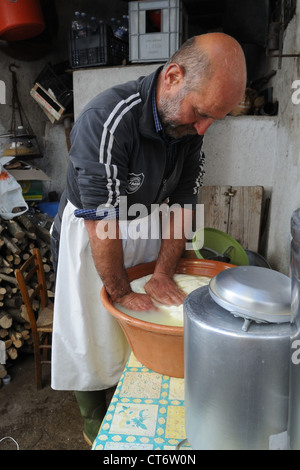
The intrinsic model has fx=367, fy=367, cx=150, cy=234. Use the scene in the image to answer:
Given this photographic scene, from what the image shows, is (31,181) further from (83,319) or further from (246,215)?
(83,319)

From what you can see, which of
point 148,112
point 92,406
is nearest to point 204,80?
point 148,112

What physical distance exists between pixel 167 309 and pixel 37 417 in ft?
6.25

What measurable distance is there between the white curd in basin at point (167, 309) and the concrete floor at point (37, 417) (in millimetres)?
1461

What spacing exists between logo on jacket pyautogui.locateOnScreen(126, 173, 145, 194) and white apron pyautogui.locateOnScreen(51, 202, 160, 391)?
22 centimetres

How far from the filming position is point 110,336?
1709 millimetres

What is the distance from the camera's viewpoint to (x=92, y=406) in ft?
6.34

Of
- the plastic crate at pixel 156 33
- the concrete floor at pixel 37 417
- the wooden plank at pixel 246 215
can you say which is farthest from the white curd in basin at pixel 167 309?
the plastic crate at pixel 156 33

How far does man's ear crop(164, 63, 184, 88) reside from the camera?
1240 millimetres

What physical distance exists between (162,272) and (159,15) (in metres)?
2.75

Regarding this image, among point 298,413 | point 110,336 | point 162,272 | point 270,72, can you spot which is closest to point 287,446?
point 298,413

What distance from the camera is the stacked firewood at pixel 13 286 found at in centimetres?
311

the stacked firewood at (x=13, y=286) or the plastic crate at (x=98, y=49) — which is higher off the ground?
the plastic crate at (x=98, y=49)

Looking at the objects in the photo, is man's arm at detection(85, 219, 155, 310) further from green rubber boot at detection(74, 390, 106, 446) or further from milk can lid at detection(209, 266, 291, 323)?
green rubber boot at detection(74, 390, 106, 446)

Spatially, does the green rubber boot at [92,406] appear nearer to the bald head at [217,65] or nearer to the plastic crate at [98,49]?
the bald head at [217,65]
